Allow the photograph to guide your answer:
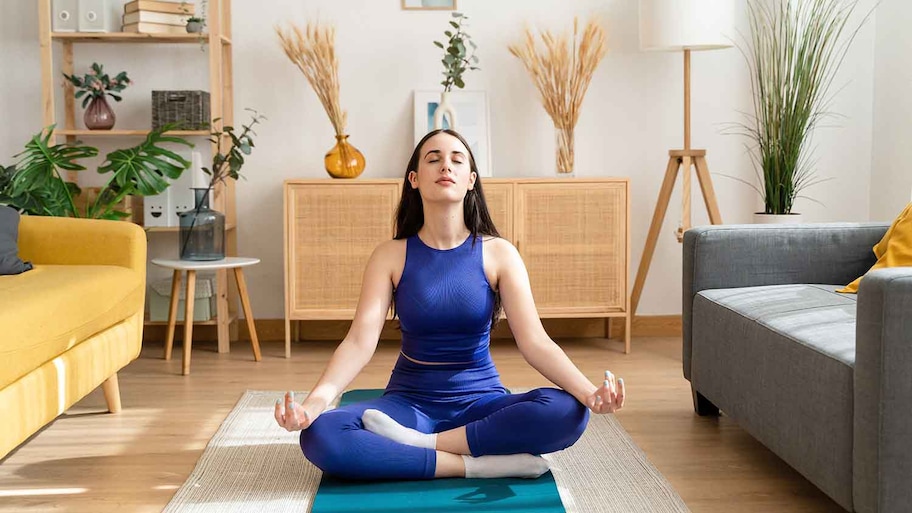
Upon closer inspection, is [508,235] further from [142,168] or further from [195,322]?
[142,168]

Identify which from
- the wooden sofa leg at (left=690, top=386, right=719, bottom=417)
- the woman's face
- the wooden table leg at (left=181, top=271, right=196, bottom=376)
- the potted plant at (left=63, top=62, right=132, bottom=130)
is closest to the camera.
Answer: the woman's face

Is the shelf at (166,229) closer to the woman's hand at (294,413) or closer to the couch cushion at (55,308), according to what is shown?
the couch cushion at (55,308)

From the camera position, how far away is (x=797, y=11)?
14.2 feet

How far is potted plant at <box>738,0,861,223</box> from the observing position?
169 inches

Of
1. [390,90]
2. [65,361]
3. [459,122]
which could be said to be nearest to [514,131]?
[459,122]

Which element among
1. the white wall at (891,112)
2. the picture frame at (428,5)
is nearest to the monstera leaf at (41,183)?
the picture frame at (428,5)

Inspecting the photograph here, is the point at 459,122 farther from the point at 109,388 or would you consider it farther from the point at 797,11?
the point at 109,388

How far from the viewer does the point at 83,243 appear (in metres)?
3.41

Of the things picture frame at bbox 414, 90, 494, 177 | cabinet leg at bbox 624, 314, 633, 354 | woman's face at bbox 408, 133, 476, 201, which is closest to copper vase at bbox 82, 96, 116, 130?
picture frame at bbox 414, 90, 494, 177

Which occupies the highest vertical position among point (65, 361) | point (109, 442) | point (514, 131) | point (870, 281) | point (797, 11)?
point (797, 11)

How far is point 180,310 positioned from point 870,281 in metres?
3.25

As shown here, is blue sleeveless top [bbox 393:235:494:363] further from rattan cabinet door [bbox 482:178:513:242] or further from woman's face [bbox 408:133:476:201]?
rattan cabinet door [bbox 482:178:513:242]

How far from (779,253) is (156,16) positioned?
2.74m

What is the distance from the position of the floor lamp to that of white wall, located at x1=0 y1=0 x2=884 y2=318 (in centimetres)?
30
